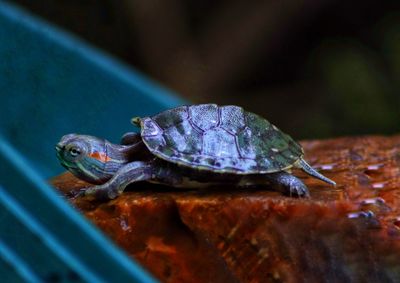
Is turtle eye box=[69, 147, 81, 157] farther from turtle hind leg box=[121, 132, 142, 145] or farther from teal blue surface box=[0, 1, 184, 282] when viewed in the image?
teal blue surface box=[0, 1, 184, 282]

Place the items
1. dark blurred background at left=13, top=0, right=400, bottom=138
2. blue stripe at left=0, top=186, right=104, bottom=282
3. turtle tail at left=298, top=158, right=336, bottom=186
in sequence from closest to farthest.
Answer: blue stripe at left=0, top=186, right=104, bottom=282
turtle tail at left=298, top=158, right=336, bottom=186
dark blurred background at left=13, top=0, right=400, bottom=138

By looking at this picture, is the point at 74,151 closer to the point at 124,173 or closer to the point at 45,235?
the point at 124,173

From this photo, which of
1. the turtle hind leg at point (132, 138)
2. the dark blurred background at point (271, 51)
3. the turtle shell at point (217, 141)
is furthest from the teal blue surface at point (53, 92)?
the dark blurred background at point (271, 51)

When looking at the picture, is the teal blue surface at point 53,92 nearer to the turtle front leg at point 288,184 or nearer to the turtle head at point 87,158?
the turtle head at point 87,158

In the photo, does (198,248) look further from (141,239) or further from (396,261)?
(396,261)

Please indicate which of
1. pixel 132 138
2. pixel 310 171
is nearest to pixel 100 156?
pixel 132 138

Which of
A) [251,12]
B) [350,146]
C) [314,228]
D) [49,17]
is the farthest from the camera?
[251,12]

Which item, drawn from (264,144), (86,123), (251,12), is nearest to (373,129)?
(251,12)

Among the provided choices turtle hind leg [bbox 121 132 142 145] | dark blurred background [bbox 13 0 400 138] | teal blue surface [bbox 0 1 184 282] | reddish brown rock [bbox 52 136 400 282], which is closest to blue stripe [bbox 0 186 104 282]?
reddish brown rock [bbox 52 136 400 282]
